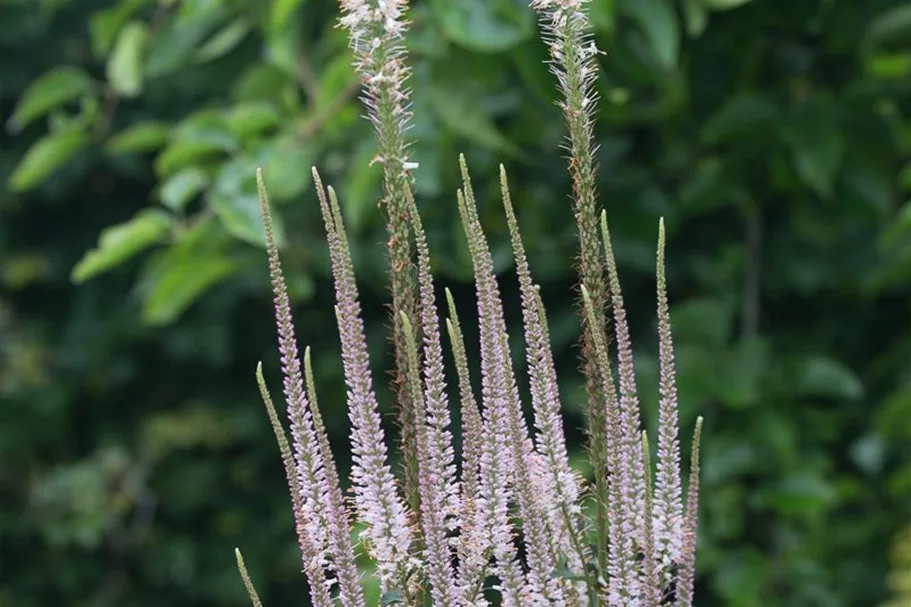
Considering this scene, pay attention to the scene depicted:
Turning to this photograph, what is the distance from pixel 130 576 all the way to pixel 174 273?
138cm

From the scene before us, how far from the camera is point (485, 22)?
50.3 inches

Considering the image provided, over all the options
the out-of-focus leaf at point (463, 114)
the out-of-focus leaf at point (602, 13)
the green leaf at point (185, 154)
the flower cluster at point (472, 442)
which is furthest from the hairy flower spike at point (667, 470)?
the green leaf at point (185, 154)

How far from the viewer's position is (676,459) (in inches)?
25.2

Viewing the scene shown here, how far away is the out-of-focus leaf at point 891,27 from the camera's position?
4.93ft

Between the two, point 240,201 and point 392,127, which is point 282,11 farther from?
point 392,127

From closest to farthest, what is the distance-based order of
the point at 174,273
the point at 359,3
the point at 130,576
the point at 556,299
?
the point at 359,3 < the point at 174,273 < the point at 556,299 < the point at 130,576

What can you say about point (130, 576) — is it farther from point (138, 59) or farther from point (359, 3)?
point (359, 3)

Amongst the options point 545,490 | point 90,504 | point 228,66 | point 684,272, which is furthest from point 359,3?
point 90,504

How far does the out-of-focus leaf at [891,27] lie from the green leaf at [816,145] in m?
0.13

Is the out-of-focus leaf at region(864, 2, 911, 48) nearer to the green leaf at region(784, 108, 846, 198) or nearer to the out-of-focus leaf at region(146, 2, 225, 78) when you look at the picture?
the green leaf at region(784, 108, 846, 198)

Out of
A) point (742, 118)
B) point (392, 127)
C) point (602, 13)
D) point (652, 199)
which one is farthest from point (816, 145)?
point (392, 127)

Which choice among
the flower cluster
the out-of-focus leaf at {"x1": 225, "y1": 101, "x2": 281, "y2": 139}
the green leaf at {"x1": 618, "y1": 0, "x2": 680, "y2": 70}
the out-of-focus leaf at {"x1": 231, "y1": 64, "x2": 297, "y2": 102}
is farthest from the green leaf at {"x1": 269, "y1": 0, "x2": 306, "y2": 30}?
the flower cluster

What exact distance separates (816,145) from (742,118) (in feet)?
0.32

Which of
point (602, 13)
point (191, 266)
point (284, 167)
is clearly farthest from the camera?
point (191, 266)
